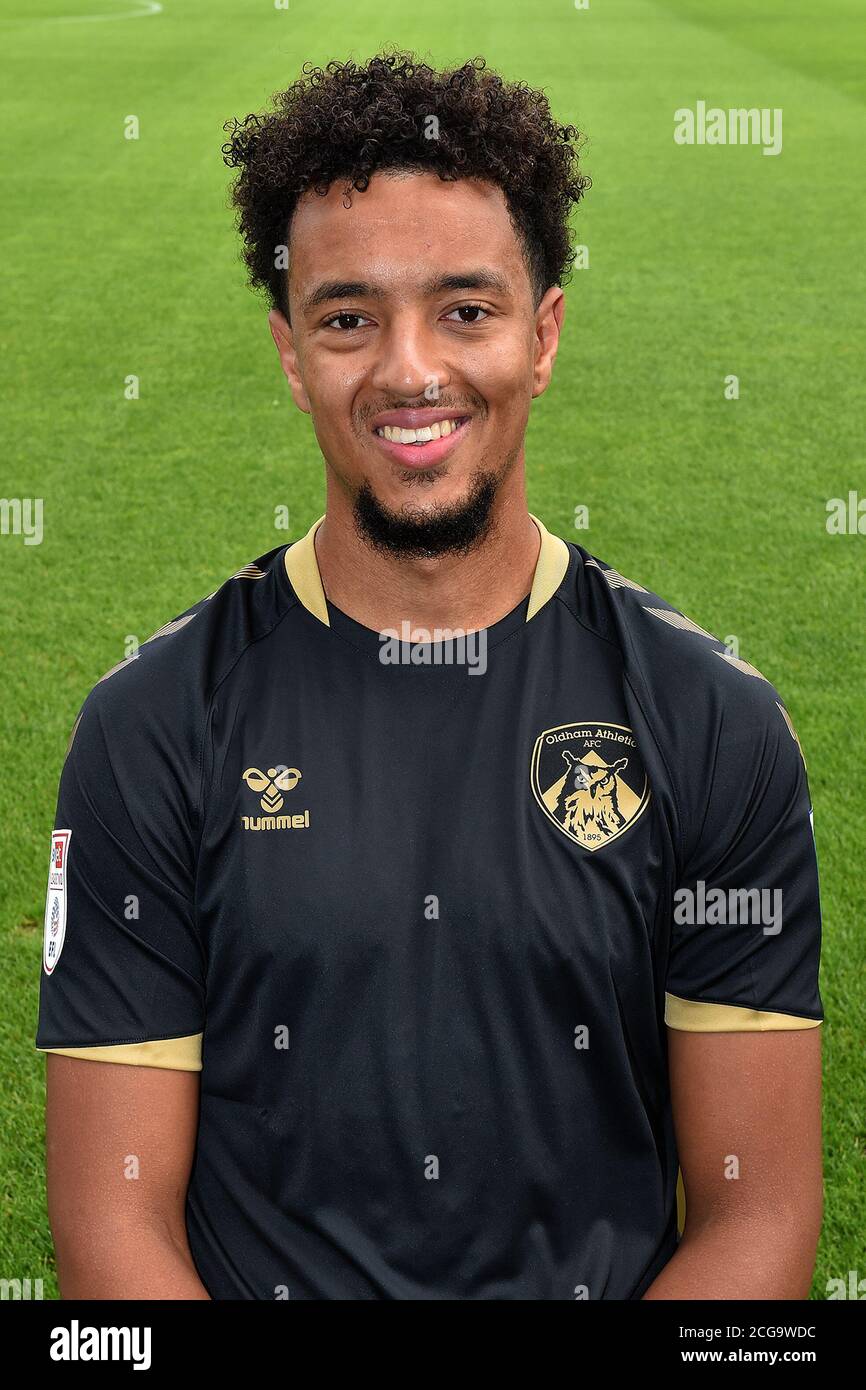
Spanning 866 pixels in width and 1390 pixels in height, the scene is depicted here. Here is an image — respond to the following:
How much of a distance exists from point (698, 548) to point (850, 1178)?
3938 millimetres

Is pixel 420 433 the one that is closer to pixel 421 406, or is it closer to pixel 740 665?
pixel 421 406

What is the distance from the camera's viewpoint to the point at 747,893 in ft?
6.78

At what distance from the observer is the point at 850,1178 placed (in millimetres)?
3652

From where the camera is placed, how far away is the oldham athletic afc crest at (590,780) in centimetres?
208

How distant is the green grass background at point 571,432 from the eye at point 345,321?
238 centimetres

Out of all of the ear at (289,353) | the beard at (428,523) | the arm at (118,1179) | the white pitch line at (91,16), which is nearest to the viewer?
the arm at (118,1179)

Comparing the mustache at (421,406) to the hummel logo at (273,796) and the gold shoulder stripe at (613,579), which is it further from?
the hummel logo at (273,796)

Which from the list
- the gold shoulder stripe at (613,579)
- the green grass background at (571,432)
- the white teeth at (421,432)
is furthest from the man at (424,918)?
the green grass background at (571,432)

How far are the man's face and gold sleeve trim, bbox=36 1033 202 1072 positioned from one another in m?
0.77

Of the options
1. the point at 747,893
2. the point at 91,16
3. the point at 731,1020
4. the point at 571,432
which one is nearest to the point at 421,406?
the point at 747,893

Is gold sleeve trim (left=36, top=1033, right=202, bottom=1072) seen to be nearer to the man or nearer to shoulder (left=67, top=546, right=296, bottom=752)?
the man
